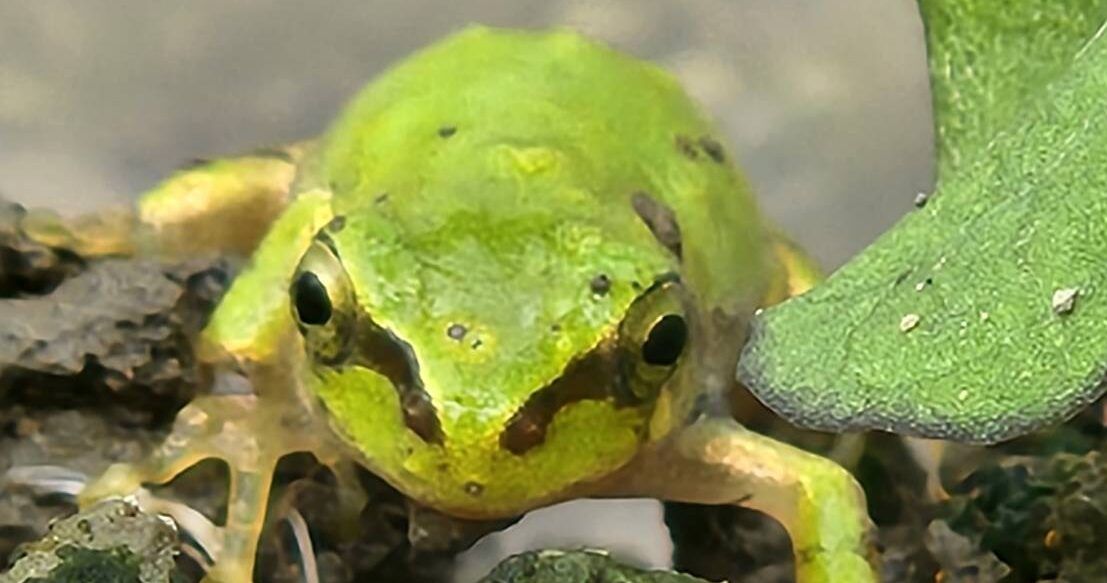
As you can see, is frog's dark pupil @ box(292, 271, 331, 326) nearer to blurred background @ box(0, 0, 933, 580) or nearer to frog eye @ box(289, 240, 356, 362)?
frog eye @ box(289, 240, 356, 362)

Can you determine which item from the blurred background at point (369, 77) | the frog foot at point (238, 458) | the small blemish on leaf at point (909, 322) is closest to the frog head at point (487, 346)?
the frog foot at point (238, 458)

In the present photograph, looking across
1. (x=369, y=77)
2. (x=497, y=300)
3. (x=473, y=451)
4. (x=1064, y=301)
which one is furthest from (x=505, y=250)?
(x=369, y=77)

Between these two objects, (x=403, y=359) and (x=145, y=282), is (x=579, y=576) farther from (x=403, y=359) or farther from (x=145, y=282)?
(x=145, y=282)

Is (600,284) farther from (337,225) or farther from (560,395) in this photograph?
(337,225)

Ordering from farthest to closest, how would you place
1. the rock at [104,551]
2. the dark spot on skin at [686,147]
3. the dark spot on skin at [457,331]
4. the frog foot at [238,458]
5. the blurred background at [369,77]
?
the blurred background at [369,77]
the dark spot on skin at [686,147]
the frog foot at [238,458]
the dark spot on skin at [457,331]
the rock at [104,551]

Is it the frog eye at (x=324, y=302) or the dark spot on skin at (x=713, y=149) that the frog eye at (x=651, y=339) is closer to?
the frog eye at (x=324, y=302)

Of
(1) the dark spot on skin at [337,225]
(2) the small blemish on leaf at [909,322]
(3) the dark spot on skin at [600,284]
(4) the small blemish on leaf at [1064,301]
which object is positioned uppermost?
(4) the small blemish on leaf at [1064,301]
